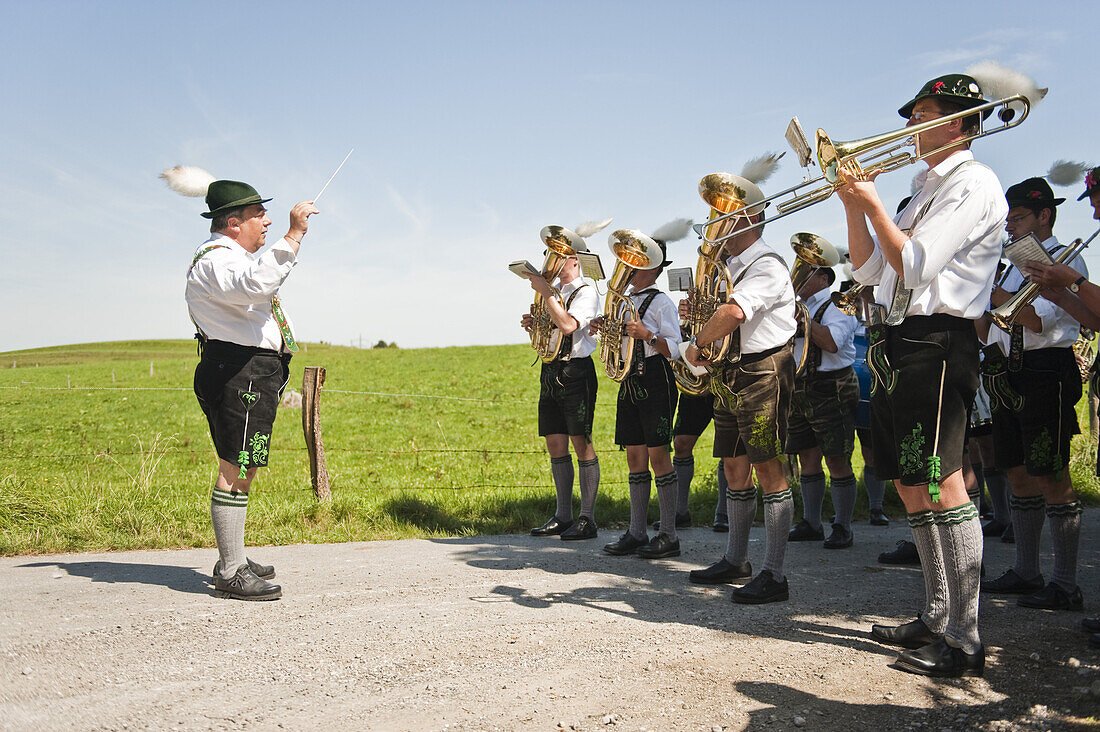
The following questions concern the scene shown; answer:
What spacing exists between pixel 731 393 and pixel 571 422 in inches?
91.3

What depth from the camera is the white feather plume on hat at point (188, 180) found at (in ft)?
18.3

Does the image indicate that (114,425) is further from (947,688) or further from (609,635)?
(947,688)

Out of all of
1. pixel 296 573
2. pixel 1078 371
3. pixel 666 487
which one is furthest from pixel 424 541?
pixel 1078 371

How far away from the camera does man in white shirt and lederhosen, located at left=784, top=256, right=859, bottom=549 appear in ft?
23.7

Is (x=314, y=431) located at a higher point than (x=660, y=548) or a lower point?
higher

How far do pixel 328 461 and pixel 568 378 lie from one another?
10000mm

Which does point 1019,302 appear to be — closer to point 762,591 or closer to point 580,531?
point 762,591

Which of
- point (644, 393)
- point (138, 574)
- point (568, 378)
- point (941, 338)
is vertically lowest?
point (138, 574)

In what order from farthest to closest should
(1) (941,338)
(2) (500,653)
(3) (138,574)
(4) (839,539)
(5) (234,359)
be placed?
(4) (839,539), (3) (138,574), (5) (234,359), (2) (500,653), (1) (941,338)

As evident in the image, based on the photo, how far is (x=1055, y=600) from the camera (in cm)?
480

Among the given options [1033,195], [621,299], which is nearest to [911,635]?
[1033,195]

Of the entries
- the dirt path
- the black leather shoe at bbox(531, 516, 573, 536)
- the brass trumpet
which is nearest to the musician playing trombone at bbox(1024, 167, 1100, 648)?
the dirt path

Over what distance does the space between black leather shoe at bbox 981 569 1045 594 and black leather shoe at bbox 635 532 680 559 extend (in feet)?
7.13

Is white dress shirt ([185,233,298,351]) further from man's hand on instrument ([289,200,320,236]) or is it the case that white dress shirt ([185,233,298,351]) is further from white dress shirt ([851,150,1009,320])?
white dress shirt ([851,150,1009,320])
